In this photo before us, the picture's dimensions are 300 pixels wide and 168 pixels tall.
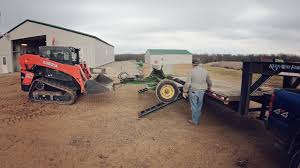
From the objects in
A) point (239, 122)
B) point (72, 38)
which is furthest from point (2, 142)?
point (72, 38)

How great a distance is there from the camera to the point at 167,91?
9984mm

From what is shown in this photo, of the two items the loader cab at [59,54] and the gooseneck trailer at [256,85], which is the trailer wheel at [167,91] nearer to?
the gooseneck trailer at [256,85]

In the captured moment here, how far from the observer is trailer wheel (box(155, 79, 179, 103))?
9891mm

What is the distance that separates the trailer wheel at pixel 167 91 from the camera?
989 cm

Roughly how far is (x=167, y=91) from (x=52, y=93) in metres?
4.92

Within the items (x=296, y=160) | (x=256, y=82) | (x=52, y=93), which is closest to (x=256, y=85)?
(x=256, y=82)

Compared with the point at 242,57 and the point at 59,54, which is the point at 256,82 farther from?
the point at 242,57

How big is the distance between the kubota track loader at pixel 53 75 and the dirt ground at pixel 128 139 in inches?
33.2

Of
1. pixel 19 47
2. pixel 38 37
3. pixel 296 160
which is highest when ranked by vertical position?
pixel 38 37

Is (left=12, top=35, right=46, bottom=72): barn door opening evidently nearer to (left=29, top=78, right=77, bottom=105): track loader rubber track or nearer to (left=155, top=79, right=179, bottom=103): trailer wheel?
(left=29, top=78, right=77, bottom=105): track loader rubber track

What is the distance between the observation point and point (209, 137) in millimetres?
7348

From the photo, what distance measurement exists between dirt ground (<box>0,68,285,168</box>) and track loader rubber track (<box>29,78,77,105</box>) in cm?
67

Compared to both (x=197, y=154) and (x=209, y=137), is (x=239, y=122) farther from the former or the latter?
(x=197, y=154)

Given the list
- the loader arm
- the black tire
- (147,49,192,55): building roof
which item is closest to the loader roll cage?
the black tire
